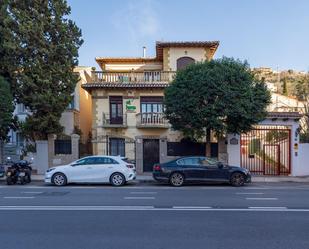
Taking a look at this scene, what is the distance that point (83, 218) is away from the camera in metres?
9.02

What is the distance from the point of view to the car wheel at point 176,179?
17375mm

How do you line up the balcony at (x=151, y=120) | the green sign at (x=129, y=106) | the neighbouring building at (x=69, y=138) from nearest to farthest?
the neighbouring building at (x=69, y=138), the balcony at (x=151, y=120), the green sign at (x=129, y=106)

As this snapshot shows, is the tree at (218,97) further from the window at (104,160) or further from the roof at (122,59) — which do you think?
the roof at (122,59)

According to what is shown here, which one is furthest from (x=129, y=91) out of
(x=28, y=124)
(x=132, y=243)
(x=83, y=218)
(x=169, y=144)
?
(x=132, y=243)

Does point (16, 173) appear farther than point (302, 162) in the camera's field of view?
No

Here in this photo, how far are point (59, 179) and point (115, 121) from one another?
9925 mm

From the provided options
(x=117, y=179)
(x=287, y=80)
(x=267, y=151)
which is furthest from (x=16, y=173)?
(x=287, y=80)

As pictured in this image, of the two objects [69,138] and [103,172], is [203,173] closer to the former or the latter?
[103,172]

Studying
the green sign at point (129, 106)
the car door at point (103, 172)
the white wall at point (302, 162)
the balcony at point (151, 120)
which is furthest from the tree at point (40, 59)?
the white wall at point (302, 162)

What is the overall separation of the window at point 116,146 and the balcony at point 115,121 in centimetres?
102

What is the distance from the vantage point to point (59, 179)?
17438mm

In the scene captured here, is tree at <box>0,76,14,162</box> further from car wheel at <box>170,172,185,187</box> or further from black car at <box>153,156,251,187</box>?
car wheel at <box>170,172,185,187</box>

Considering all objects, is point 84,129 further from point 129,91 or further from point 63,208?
point 63,208

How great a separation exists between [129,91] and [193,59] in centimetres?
601
